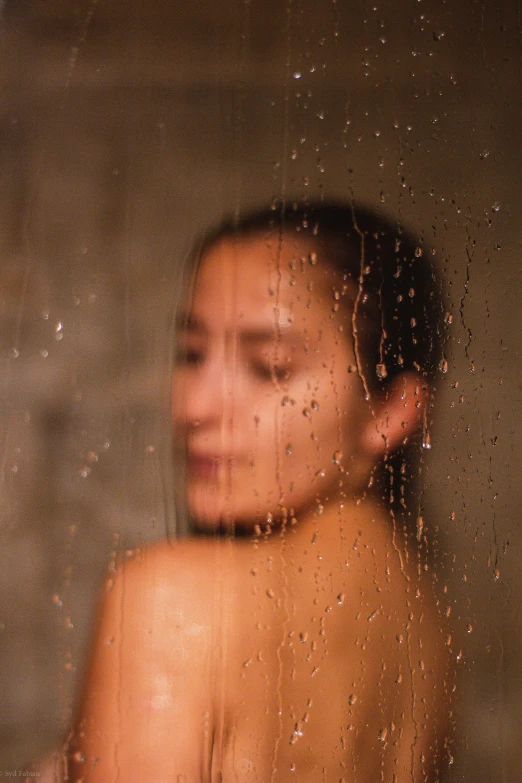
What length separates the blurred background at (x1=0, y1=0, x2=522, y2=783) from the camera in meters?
0.37

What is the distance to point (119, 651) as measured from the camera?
14.7 inches

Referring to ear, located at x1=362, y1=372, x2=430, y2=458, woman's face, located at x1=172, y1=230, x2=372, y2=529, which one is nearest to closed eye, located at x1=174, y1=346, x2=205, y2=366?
woman's face, located at x1=172, y1=230, x2=372, y2=529

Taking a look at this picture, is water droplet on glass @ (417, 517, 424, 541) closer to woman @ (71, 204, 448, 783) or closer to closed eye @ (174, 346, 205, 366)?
woman @ (71, 204, 448, 783)

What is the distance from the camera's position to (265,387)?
16.0 inches

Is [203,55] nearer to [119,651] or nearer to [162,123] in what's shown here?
[162,123]

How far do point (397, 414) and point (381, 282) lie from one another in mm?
80

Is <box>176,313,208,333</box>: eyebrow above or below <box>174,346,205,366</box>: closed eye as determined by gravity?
above

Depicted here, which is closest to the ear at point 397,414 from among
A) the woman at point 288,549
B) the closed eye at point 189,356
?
the woman at point 288,549

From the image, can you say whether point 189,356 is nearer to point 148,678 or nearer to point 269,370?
point 269,370

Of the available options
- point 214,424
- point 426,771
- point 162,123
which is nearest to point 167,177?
point 162,123

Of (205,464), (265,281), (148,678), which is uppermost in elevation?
(265,281)

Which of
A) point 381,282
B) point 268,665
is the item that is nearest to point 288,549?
point 268,665

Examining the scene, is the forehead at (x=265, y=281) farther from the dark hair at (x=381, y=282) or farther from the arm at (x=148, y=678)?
the arm at (x=148, y=678)

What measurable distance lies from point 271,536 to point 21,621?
138 millimetres
